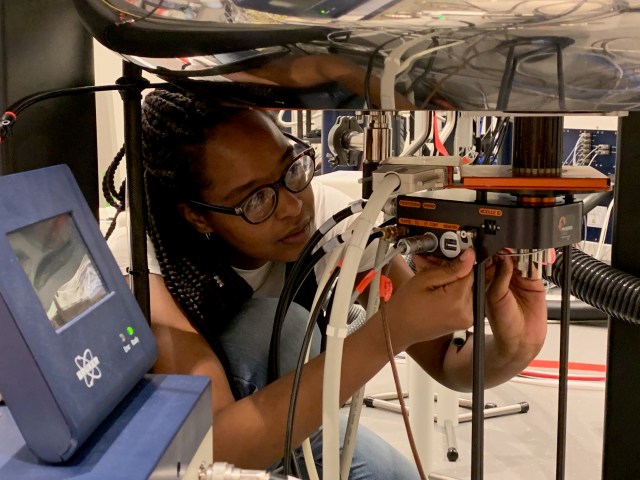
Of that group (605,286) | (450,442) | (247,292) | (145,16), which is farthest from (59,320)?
(450,442)

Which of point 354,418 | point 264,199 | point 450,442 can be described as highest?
point 264,199

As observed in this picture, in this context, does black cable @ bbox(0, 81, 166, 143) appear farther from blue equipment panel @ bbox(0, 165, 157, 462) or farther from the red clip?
the red clip

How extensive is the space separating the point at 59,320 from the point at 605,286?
0.71m

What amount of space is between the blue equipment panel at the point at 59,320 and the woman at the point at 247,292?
25 cm

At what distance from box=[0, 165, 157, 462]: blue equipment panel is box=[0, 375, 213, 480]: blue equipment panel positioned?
0.01m

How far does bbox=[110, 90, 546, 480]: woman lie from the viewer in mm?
767

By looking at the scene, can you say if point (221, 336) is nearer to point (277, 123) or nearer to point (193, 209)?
point (193, 209)

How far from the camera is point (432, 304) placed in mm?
689

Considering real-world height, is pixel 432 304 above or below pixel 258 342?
→ above

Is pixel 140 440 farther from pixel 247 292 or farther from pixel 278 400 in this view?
pixel 247 292

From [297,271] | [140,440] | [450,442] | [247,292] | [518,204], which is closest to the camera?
[140,440]

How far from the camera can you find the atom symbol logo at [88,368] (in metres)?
0.47

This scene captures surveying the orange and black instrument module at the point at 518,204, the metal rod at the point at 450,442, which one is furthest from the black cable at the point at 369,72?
the metal rod at the point at 450,442

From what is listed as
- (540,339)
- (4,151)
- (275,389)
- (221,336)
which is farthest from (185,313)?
(540,339)
